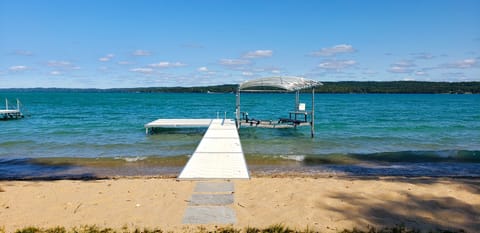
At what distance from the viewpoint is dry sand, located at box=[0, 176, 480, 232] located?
5.23 metres

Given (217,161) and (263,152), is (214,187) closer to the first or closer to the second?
(217,161)

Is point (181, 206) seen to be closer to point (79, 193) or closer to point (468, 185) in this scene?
point (79, 193)

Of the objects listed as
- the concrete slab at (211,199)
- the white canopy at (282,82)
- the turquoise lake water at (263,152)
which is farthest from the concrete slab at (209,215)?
the white canopy at (282,82)

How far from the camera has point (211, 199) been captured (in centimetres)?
633

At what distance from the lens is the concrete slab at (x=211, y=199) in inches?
239

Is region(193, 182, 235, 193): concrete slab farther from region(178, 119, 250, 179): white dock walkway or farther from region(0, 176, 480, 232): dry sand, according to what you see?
region(178, 119, 250, 179): white dock walkway

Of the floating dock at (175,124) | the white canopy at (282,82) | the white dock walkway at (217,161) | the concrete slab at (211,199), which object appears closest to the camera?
the concrete slab at (211,199)

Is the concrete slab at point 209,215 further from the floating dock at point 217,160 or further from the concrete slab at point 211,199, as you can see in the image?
the floating dock at point 217,160

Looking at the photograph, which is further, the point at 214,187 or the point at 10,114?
the point at 10,114

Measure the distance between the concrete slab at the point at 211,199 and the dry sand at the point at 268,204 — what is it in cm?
14

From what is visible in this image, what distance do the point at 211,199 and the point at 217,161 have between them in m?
3.22

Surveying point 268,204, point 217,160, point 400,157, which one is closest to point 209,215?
point 268,204

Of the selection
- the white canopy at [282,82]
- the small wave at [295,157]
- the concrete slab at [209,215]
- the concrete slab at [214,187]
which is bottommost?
the small wave at [295,157]

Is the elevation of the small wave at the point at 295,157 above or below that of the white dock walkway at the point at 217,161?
below
